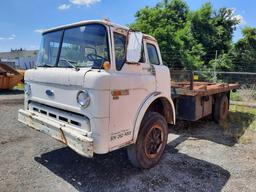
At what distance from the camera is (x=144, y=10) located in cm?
2109

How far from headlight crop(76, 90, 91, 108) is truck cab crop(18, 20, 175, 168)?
1 cm

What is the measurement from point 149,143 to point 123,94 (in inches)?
45.4

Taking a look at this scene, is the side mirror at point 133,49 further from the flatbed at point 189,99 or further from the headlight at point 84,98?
the flatbed at point 189,99

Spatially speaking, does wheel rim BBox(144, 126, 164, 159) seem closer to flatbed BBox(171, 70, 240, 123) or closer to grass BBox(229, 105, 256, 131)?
flatbed BBox(171, 70, 240, 123)

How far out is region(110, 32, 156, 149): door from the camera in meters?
3.17

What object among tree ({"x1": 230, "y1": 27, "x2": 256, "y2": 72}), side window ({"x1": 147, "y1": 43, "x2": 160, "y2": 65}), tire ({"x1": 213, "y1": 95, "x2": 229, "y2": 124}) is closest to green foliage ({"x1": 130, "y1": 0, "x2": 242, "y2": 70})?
tree ({"x1": 230, "y1": 27, "x2": 256, "y2": 72})

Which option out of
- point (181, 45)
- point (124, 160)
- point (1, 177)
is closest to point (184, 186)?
point (124, 160)

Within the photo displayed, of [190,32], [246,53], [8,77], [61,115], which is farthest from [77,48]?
[190,32]

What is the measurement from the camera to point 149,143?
158 inches

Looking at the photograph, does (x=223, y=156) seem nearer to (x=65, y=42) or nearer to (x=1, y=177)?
(x=65, y=42)

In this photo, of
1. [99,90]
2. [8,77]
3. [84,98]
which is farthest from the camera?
[8,77]

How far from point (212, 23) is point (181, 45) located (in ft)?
21.3

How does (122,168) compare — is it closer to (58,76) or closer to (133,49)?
(58,76)

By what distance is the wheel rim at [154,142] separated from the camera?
395 cm
